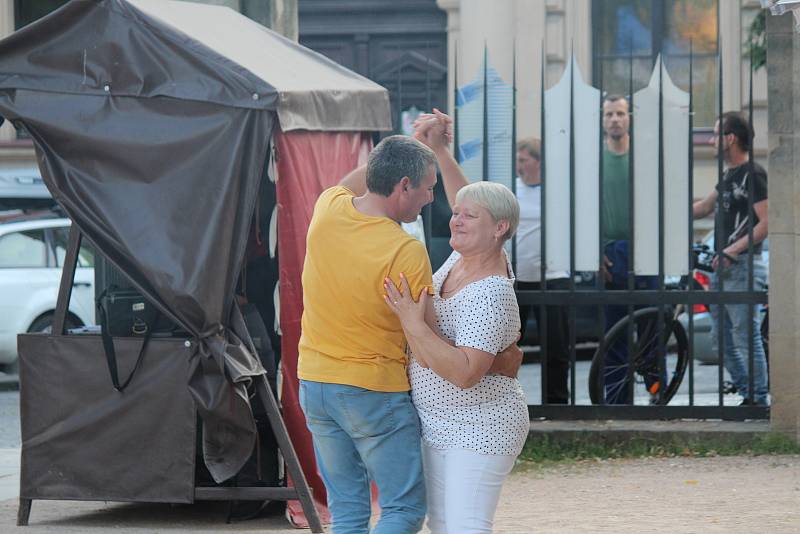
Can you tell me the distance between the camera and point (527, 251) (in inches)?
336

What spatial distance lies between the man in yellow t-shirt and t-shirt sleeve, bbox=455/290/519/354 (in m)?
0.16

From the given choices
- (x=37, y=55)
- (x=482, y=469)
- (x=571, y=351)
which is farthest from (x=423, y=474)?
(x=571, y=351)

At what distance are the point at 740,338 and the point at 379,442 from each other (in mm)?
4729

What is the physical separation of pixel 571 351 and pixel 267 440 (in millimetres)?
2139

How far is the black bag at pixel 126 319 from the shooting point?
632 cm

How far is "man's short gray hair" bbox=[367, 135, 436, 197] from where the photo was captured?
4.49 m

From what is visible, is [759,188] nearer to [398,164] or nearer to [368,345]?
[398,164]

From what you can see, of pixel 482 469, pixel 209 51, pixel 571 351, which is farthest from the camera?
pixel 571 351

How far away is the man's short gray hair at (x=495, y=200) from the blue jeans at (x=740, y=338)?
13.0 feet

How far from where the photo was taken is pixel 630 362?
8219mm

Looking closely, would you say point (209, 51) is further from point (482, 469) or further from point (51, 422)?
point (482, 469)

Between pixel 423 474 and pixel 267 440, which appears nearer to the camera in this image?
pixel 423 474

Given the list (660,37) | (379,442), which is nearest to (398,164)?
(379,442)

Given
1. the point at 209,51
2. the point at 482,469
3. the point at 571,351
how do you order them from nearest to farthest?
the point at 482,469
the point at 209,51
the point at 571,351
